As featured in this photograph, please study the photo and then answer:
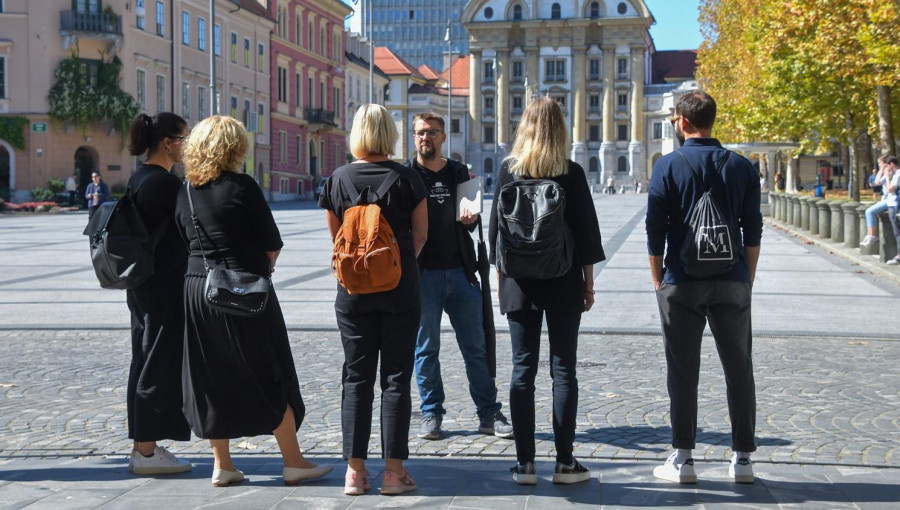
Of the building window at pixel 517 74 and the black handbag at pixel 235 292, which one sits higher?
the building window at pixel 517 74

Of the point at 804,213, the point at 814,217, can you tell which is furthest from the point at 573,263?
the point at 804,213

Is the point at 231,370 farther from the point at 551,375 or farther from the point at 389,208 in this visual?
the point at 551,375

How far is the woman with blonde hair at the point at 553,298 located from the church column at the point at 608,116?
117m

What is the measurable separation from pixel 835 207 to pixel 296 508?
77.1 feet

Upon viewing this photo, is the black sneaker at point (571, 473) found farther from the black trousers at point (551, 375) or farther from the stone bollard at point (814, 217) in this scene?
the stone bollard at point (814, 217)

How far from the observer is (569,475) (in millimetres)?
5660

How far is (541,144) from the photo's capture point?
561cm

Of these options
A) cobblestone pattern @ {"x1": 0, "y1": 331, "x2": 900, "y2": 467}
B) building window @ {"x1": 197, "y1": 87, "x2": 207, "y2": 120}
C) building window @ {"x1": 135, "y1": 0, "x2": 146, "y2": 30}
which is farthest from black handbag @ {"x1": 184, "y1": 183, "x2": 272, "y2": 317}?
building window @ {"x1": 197, "y1": 87, "x2": 207, "y2": 120}

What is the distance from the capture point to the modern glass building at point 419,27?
17512 cm

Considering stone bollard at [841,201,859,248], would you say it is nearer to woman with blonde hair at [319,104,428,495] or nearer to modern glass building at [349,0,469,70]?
woman with blonde hair at [319,104,428,495]

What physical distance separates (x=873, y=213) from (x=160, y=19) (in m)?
39.4

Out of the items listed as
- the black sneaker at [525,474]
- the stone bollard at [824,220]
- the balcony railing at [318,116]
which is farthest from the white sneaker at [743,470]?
the balcony railing at [318,116]

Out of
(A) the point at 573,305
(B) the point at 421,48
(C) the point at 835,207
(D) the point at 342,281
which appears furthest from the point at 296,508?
(B) the point at 421,48

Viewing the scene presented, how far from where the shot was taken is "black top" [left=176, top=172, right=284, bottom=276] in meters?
5.47
